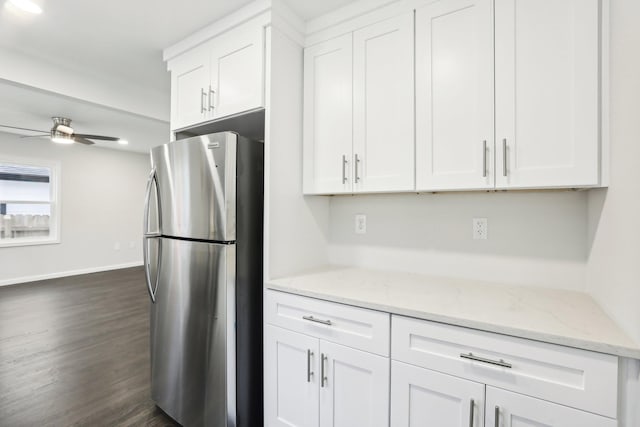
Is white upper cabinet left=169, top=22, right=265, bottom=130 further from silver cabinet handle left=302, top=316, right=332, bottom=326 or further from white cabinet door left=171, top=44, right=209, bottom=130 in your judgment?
silver cabinet handle left=302, top=316, right=332, bottom=326

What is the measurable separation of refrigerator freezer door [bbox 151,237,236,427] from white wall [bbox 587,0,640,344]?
1.56m

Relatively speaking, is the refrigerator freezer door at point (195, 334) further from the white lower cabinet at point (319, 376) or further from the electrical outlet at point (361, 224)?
the electrical outlet at point (361, 224)

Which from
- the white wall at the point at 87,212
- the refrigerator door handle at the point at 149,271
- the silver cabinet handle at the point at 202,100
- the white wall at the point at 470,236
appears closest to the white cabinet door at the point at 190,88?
the silver cabinet handle at the point at 202,100

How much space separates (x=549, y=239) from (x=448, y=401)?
943mm

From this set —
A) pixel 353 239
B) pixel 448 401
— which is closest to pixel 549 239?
pixel 448 401

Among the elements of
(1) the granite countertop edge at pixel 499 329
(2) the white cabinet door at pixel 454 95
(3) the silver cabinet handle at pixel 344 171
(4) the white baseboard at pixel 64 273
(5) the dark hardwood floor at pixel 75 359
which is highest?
(2) the white cabinet door at pixel 454 95

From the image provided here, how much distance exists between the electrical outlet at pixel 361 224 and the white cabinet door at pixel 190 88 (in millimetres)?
1217

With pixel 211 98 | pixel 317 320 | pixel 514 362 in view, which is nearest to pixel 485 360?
pixel 514 362

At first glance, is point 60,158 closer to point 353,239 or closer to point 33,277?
point 33,277

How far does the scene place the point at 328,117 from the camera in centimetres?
179

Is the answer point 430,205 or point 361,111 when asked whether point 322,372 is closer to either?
point 430,205

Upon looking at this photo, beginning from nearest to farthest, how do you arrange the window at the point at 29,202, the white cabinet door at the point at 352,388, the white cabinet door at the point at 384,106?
the white cabinet door at the point at 352,388 < the white cabinet door at the point at 384,106 < the window at the point at 29,202

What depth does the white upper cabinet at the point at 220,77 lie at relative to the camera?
1696mm

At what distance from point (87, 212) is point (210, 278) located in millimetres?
5693
